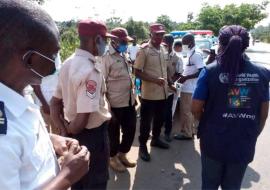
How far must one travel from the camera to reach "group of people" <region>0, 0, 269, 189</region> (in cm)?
111

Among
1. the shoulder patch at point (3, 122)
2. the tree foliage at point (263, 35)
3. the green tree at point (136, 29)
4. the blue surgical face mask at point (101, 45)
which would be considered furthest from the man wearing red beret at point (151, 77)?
the tree foliage at point (263, 35)

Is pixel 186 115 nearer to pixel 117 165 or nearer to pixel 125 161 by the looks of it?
pixel 125 161

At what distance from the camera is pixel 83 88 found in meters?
2.37

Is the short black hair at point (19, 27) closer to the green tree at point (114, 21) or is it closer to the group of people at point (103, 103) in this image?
the group of people at point (103, 103)

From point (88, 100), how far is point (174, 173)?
225cm

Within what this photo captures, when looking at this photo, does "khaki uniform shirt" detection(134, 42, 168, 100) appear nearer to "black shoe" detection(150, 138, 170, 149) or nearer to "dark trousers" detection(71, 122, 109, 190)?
"black shoe" detection(150, 138, 170, 149)

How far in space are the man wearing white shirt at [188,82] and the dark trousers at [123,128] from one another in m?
1.48

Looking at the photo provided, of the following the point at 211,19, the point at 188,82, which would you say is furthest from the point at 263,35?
the point at 188,82

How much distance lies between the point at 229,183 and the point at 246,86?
0.80m

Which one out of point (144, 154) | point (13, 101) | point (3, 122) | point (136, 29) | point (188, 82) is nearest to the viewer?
point (3, 122)

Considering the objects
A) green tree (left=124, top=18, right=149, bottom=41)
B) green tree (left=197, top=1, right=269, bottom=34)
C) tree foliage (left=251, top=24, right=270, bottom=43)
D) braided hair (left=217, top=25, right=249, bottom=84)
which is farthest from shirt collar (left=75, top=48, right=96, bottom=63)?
tree foliage (left=251, top=24, right=270, bottom=43)

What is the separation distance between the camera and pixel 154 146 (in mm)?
5172

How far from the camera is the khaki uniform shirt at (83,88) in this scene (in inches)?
93.5

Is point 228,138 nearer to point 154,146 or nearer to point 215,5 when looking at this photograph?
point 154,146
